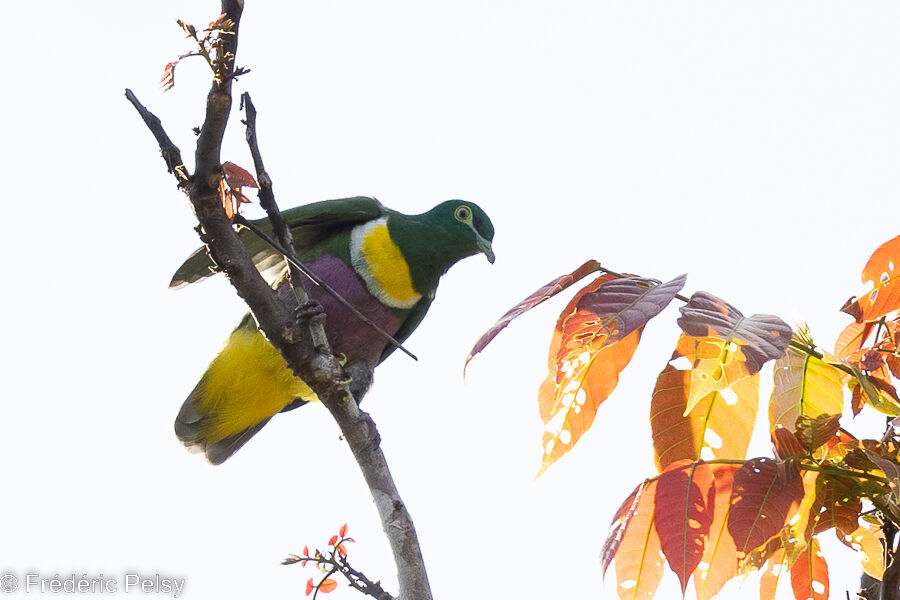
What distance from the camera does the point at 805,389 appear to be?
1688 millimetres

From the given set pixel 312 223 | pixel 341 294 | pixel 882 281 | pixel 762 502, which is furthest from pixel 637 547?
pixel 312 223

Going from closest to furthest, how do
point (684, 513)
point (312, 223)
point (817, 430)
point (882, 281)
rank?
point (817, 430), point (684, 513), point (882, 281), point (312, 223)

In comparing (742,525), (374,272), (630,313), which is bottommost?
(742,525)

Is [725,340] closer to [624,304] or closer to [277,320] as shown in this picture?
[624,304]

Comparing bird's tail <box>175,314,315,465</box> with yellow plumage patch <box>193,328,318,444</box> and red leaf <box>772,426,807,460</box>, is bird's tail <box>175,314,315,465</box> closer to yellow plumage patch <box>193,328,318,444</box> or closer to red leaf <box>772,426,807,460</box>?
yellow plumage patch <box>193,328,318,444</box>

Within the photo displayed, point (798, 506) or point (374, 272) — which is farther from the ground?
point (374, 272)

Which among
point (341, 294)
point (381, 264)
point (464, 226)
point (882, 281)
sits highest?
point (464, 226)

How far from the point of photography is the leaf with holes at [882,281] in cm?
175

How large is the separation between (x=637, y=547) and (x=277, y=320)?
Result: 92 cm

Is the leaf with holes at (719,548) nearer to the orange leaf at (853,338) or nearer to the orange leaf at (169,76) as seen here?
the orange leaf at (853,338)

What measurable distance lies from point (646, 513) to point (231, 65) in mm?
1177

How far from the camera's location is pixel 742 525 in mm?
1564

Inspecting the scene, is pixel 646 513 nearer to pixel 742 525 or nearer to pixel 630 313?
pixel 742 525

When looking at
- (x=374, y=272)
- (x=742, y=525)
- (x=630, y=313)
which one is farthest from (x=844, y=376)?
(x=374, y=272)
